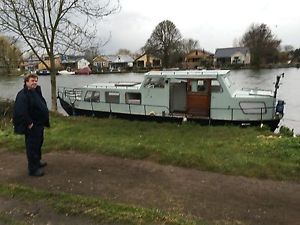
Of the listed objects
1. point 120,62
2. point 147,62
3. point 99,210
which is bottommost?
point 99,210

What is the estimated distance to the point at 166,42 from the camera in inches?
3253

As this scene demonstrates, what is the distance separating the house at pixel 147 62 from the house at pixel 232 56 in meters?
19.3

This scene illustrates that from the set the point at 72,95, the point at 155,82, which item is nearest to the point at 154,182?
the point at 155,82

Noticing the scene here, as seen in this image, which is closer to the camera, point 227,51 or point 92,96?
point 92,96

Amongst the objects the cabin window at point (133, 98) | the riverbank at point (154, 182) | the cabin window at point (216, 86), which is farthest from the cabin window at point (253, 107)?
the cabin window at point (133, 98)

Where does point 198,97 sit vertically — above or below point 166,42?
below

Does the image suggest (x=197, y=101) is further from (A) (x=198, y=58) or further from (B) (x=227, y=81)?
(A) (x=198, y=58)

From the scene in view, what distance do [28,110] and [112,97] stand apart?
9552 mm

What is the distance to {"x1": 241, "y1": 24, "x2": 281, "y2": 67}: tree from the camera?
3479 inches

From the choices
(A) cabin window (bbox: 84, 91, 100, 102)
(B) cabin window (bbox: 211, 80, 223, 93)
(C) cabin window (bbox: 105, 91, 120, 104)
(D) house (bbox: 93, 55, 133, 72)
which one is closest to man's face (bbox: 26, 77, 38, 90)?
(B) cabin window (bbox: 211, 80, 223, 93)

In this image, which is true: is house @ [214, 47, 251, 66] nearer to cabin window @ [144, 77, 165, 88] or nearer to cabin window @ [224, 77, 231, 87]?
cabin window @ [224, 77, 231, 87]

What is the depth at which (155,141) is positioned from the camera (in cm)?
888

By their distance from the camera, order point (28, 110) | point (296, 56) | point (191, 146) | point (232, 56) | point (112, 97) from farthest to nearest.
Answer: point (296, 56)
point (232, 56)
point (112, 97)
point (191, 146)
point (28, 110)

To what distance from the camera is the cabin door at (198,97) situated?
1333cm
